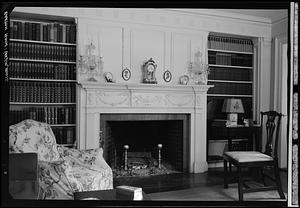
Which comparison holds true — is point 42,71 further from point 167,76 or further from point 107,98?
point 167,76


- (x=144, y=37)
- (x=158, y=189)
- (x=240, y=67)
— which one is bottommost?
(x=158, y=189)

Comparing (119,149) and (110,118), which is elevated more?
(110,118)

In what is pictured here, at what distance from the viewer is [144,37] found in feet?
10.6

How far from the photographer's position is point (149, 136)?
11.6ft

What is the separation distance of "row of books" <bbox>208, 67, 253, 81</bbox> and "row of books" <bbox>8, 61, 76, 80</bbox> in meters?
1.61

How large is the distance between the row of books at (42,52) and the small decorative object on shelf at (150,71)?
768 millimetres

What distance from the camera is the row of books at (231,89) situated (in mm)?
3555

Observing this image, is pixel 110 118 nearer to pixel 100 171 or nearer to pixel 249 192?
pixel 100 171

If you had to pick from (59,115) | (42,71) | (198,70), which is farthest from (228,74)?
(42,71)

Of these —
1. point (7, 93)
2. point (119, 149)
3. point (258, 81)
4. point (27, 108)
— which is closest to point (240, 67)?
point (258, 81)

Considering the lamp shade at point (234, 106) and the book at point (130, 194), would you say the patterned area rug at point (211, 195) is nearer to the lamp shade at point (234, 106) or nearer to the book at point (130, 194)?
the book at point (130, 194)

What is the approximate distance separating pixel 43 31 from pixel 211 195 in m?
2.23

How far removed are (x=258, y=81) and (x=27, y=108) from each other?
2.50 meters

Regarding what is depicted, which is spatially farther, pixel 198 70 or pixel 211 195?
pixel 198 70
